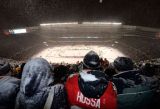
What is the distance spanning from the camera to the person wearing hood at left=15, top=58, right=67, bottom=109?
2.39 metres

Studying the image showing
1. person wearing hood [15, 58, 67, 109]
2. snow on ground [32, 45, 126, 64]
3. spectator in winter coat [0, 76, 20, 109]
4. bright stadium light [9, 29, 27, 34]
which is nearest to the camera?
person wearing hood [15, 58, 67, 109]

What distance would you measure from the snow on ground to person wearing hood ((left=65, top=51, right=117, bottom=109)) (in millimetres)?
4653

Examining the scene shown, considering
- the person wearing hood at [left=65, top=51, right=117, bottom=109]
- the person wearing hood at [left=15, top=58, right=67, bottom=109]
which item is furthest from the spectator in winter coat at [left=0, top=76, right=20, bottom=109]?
the person wearing hood at [left=65, top=51, right=117, bottom=109]

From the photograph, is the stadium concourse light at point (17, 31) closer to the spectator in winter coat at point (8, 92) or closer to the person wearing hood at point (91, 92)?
the spectator in winter coat at point (8, 92)

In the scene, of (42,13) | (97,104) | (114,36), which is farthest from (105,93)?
(42,13)

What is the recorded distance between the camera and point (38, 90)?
7.91 feet

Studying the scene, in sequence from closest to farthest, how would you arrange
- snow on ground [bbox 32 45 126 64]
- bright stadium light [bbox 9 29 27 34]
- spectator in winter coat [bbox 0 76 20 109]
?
Answer: spectator in winter coat [bbox 0 76 20 109]
snow on ground [bbox 32 45 126 64]
bright stadium light [bbox 9 29 27 34]

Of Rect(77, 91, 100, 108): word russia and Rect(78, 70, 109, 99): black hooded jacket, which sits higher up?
Rect(78, 70, 109, 99): black hooded jacket

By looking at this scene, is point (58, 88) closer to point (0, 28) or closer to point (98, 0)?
point (0, 28)

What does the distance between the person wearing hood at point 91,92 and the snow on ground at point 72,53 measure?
15.3 feet

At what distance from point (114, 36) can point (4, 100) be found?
21.0ft

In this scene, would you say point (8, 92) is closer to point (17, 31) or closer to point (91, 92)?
point (91, 92)

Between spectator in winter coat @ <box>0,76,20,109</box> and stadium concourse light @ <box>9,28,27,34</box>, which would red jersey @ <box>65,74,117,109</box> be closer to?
spectator in winter coat @ <box>0,76,20,109</box>

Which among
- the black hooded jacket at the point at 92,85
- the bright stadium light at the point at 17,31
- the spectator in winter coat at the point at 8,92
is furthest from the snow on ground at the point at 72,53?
the black hooded jacket at the point at 92,85
